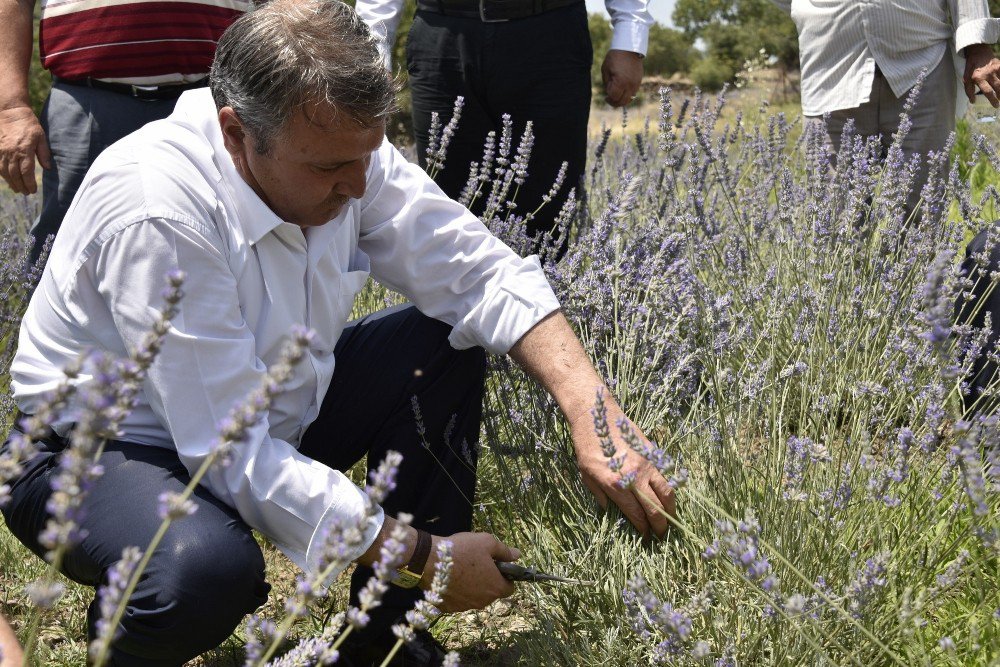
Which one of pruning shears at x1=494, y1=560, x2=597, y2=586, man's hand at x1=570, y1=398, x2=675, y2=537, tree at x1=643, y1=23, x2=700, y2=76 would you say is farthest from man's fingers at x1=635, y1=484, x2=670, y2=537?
tree at x1=643, y1=23, x2=700, y2=76

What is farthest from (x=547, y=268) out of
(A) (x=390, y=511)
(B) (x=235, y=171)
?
(B) (x=235, y=171)

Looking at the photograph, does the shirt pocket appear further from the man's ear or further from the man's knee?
the man's knee

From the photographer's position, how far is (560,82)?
3094 millimetres

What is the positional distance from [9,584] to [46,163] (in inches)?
42.1

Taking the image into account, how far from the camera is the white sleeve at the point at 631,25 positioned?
322cm

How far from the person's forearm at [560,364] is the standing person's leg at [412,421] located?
0.57 ft

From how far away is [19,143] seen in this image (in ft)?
8.34

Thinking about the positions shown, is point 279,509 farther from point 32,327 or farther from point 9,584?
point 9,584

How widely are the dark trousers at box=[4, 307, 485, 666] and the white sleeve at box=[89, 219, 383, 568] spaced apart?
4.1 inches

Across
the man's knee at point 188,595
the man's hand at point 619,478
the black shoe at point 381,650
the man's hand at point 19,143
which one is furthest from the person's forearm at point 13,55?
the man's hand at point 619,478

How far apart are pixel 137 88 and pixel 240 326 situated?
126 cm

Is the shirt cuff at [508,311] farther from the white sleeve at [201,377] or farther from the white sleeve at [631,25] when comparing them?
the white sleeve at [631,25]

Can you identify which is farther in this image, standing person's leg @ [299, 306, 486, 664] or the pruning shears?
standing person's leg @ [299, 306, 486, 664]

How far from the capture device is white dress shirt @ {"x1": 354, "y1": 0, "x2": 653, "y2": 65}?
3207 millimetres
